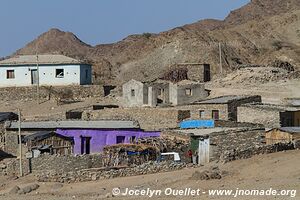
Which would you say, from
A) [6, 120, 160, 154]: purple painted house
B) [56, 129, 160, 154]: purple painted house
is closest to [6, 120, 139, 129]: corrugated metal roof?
[6, 120, 160, 154]: purple painted house

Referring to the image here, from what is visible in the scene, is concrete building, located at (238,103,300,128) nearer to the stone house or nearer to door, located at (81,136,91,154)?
the stone house

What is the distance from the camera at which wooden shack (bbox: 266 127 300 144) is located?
87.0 ft

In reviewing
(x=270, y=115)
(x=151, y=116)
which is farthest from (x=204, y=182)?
(x=151, y=116)

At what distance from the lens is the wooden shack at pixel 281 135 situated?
2653 centimetres

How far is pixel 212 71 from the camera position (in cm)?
6297

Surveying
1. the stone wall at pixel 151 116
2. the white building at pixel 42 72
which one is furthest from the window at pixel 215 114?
the white building at pixel 42 72

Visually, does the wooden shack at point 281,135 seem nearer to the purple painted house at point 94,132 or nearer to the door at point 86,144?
the purple painted house at point 94,132

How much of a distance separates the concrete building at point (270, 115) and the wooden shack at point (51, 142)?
321 inches

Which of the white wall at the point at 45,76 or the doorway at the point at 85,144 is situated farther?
the white wall at the point at 45,76

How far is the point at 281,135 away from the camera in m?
26.8

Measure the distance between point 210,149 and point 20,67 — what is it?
79.1ft

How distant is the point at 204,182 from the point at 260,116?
11.9 metres

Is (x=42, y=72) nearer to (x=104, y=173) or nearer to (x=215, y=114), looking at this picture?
(x=215, y=114)

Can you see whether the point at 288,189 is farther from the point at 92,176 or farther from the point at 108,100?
the point at 108,100
